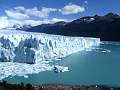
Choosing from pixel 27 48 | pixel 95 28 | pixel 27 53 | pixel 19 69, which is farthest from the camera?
pixel 95 28

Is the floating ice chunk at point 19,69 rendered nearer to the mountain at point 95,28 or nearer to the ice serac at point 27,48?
the ice serac at point 27,48

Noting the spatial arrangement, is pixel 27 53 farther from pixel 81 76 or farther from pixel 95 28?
pixel 95 28

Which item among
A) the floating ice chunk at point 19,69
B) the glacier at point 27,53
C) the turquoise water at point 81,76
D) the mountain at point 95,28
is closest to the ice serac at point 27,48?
the glacier at point 27,53

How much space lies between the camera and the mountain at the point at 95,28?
50.5 metres

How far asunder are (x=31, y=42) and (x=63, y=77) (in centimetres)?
425

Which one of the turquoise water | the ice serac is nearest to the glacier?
the ice serac

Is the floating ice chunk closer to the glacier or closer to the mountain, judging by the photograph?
the glacier

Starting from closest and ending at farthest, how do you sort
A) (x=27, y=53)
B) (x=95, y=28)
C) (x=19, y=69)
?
(x=19, y=69)
(x=27, y=53)
(x=95, y=28)

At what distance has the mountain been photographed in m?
50.5

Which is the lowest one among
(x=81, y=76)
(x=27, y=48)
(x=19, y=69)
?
(x=81, y=76)

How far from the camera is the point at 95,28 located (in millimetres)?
54281

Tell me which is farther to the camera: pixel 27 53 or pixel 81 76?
pixel 27 53

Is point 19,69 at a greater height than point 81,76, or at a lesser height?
greater

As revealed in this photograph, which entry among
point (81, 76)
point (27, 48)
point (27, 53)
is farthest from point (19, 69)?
point (81, 76)
